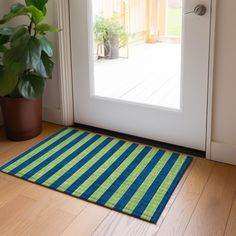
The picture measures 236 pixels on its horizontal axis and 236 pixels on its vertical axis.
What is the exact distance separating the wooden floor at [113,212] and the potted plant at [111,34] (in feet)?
3.40

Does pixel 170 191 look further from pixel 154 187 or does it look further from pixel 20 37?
pixel 20 37

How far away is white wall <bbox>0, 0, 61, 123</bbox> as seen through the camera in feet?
8.71

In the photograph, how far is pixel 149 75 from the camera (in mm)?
2705

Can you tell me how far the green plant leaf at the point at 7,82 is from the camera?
2307 millimetres

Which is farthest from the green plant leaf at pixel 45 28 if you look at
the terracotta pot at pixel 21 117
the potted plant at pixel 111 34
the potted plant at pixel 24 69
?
the terracotta pot at pixel 21 117

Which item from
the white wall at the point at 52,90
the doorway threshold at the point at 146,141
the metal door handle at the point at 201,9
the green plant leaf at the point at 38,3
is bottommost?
the doorway threshold at the point at 146,141

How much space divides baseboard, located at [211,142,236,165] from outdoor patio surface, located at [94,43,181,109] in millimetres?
357

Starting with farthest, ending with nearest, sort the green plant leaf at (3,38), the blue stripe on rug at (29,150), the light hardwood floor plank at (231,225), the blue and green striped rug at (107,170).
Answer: the green plant leaf at (3,38), the blue stripe on rug at (29,150), the blue and green striped rug at (107,170), the light hardwood floor plank at (231,225)

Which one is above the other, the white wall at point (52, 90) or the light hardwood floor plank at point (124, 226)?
the white wall at point (52, 90)

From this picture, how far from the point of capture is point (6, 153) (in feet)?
8.05

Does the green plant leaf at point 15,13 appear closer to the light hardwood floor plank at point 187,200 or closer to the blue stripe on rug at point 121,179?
the blue stripe on rug at point 121,179

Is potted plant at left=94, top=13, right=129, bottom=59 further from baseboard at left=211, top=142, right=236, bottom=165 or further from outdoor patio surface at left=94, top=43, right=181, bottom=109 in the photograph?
baseboard at left=211, top=142, right=236, bottom=165

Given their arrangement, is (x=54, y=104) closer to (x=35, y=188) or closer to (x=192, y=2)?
(x=35, y=188)

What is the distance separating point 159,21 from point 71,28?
2.15 ft
